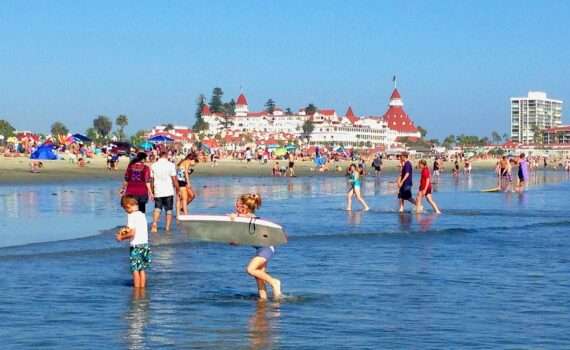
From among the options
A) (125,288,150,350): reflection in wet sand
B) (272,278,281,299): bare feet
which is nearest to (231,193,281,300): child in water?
(272,278,281,299): bare feet

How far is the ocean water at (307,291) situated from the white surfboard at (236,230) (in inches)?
23.8

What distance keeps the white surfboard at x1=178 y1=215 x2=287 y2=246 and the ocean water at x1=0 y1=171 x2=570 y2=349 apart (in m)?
0.60

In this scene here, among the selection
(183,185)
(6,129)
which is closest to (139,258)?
(183,185)

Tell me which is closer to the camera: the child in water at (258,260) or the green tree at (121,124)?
the child in water at (258,260)

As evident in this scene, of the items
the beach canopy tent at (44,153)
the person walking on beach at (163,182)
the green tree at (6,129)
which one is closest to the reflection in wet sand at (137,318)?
the person walking on beach at (163,182)

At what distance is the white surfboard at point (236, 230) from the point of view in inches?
Answer: 383

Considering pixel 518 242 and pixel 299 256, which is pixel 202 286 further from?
pixel 518 242

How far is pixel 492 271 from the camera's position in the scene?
12.4m

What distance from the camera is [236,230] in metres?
9.87

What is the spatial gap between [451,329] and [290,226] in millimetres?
10702

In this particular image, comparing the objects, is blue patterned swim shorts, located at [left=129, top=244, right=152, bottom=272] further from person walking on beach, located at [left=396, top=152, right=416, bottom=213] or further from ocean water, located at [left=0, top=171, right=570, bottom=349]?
person walking on beach, located at [left=396, top=152, right=416, bottom=213]

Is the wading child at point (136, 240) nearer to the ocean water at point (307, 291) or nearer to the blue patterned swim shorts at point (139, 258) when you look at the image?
the blue patterned swim shorts at point (139, 258)

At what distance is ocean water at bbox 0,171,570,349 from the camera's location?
8.20 meters

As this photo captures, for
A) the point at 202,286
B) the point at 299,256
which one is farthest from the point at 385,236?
the point at 202,286
